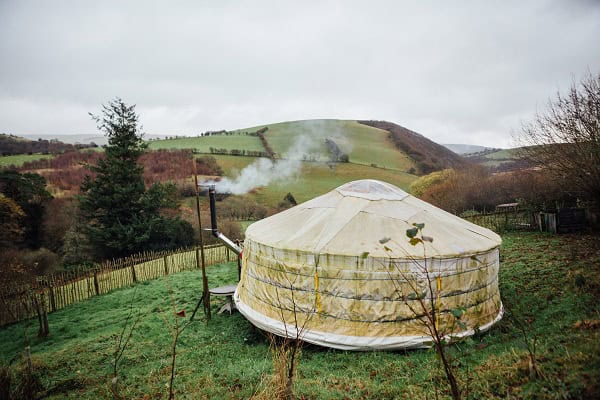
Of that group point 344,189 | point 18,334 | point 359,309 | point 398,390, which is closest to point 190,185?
point 18,334

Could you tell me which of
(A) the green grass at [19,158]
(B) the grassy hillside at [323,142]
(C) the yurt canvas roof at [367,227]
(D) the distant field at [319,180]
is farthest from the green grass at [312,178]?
(C) the yurt canvas roof at [367,227]

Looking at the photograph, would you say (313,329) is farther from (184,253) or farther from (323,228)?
(184,253)

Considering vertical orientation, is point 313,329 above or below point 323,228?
below

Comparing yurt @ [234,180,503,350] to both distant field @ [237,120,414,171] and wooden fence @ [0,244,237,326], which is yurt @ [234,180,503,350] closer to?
wooden fence @ [0,244,237,326]

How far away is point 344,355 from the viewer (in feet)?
16.8

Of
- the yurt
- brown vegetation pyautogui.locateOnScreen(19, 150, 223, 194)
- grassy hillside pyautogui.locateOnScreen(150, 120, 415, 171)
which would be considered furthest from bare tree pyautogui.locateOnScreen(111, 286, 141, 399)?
grassy hillside pyautogui.locateOnScreen(150, 120, 415, 171)

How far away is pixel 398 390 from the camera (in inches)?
148

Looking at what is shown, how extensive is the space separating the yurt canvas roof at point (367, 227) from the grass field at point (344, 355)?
1.43 metres

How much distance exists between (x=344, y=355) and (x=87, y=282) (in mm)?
8367

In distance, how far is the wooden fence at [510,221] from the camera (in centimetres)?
1359

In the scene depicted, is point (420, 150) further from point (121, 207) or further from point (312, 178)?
point (121, 207)

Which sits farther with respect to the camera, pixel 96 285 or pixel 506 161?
pixel 506 161

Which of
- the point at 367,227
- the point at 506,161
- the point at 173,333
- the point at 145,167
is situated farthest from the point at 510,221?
the point at 145,167

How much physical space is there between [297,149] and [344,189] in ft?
94.6
